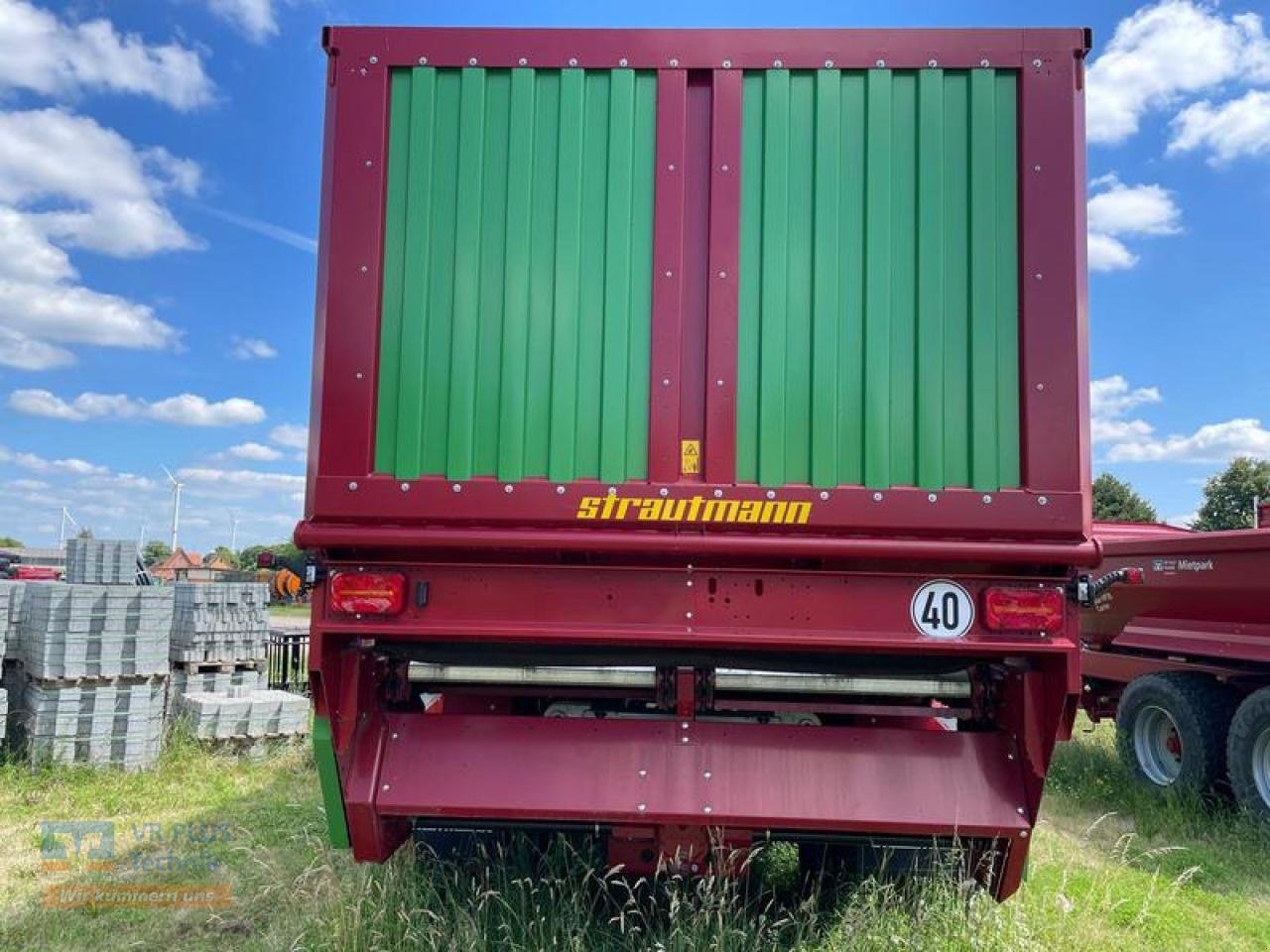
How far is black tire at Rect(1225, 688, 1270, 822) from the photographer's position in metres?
6.00

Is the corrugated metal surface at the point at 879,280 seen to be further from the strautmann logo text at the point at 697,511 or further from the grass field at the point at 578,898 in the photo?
the grass field at the point at 578,898

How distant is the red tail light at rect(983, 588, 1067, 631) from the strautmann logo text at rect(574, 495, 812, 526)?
0.71m

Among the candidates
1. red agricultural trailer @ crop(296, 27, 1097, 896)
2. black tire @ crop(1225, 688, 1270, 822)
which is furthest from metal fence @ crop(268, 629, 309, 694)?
black tire @ crop(1225, 688, 1270, 822)

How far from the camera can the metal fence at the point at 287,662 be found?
406 inches

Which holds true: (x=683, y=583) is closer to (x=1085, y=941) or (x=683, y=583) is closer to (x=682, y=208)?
(x=682, y=208)

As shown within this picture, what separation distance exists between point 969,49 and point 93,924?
17.4 feet

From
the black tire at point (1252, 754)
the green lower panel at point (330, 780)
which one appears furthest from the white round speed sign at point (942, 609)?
the black tire at point (1252, 754)

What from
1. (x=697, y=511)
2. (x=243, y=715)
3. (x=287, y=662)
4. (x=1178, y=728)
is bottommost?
(x=243, y=715)

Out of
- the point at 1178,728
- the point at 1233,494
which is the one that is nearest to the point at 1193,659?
the point at 1178,728

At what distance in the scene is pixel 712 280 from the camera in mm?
3359

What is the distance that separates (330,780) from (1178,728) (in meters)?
6.17

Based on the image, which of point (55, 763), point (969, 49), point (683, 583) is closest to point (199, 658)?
point (55, 763)

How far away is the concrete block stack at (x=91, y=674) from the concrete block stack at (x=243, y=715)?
0.32 metres

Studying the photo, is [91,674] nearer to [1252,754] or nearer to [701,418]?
[701,418]
